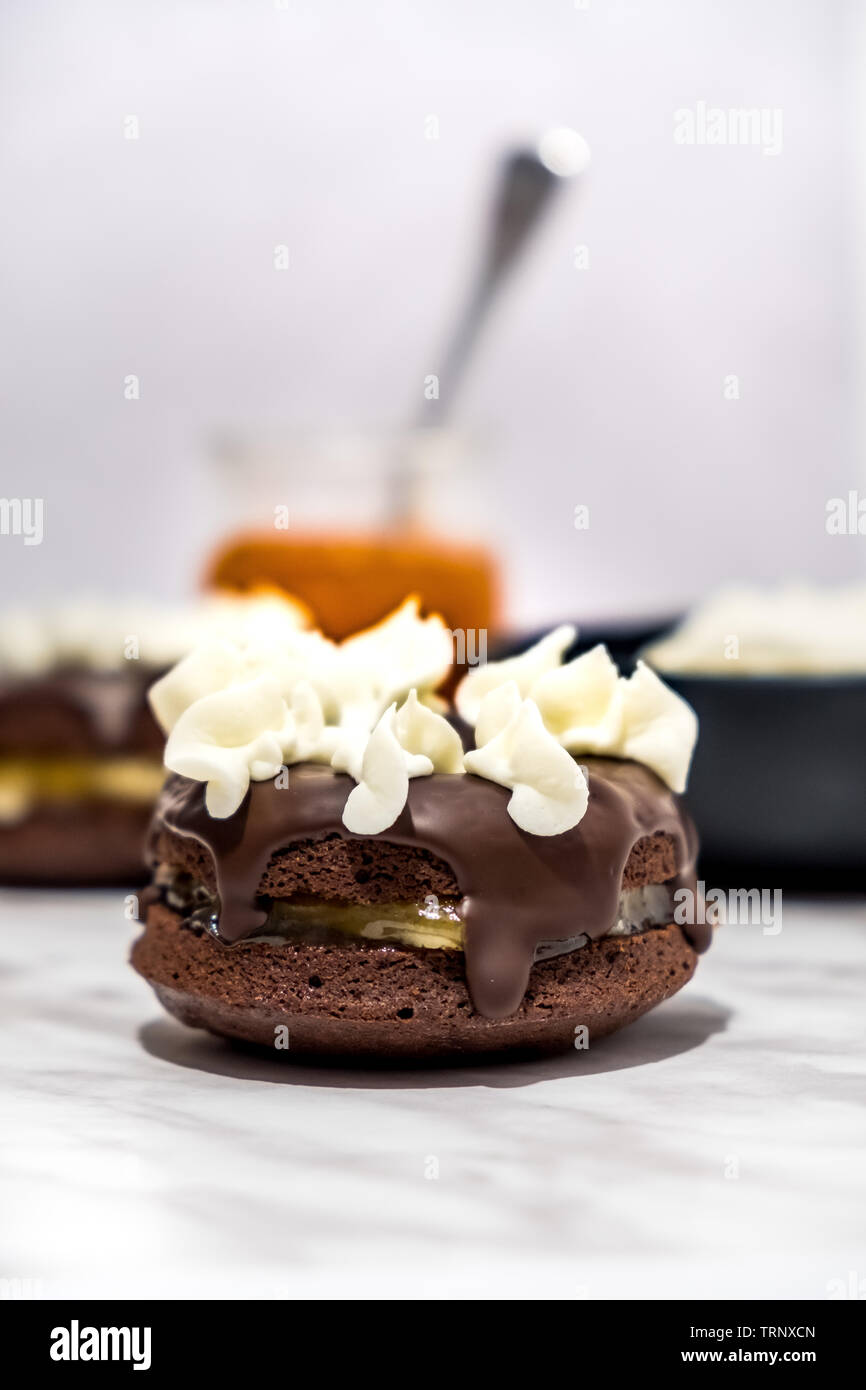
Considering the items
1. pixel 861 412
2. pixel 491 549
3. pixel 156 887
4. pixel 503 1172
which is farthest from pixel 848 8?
pixel 503 1172

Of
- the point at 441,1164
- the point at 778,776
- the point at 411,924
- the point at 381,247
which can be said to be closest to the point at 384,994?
the point at 411,924

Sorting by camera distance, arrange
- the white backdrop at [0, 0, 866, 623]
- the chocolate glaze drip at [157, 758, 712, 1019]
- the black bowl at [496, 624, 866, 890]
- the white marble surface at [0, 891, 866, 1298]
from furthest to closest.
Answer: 1. the white backdrop at [0, 0, 866, 623]
2. the black bowl at [496, 624, 866, 890]
3. the chocolate glaze drip at [157, 758, 712, 1019]
4. the white marble surface at [0, 891, 866, 1298]

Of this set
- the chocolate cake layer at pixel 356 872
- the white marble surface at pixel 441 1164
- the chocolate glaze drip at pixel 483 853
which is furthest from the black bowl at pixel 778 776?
the chocolate cake layer at pixel 356 872

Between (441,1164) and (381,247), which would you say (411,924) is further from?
(381,247)

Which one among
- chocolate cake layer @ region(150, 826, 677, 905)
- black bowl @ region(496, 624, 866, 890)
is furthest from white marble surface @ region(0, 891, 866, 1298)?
black bowl @ region(496, 624, 866, 890)

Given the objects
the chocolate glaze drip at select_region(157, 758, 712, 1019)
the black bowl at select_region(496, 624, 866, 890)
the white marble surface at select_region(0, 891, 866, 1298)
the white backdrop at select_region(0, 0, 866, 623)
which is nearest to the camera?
the white marble surface at select_region(0, 891, 866, 1298)

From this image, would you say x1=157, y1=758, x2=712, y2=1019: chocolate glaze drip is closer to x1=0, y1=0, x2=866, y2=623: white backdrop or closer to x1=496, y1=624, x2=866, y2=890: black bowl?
x1=496, y1=624, x2=866, y2=890: black bowl
